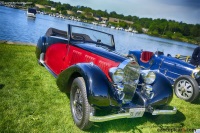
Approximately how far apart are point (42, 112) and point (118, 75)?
5.43 feet

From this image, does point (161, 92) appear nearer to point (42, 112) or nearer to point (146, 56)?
point (42, 112)

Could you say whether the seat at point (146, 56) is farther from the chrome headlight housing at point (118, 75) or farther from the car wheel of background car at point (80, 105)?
the car wheel of background car at point (80, 105)

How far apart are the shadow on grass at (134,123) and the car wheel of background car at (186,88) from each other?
1.62 m

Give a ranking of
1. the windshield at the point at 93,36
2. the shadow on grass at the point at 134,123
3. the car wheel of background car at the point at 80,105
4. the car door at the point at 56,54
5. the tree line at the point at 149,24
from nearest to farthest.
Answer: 1. the car wheel of background car at the point at 80,105
2. the shadow on grass at the point at 134,123
3. the car door at the point at 56,54
4. the windshield at the point at 93,36
5. the tree line at the point at 149,24

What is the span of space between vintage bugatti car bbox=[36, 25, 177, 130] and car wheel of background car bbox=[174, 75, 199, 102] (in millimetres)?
2591

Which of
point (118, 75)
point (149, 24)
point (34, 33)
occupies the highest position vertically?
point (149, 24)

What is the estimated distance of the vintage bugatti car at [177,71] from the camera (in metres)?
6.08

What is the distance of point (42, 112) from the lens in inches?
139

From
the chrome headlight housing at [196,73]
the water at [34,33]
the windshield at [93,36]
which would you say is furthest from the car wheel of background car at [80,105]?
the water at [34,33]

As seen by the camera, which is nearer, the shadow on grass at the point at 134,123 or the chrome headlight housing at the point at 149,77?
the shadow on grass at the point at 134,123

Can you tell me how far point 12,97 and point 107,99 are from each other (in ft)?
7.03

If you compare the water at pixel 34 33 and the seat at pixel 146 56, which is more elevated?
the seat at pixel 146 56

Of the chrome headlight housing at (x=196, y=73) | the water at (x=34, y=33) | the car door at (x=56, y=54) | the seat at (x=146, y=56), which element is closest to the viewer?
the car door at (x=56, y=54)

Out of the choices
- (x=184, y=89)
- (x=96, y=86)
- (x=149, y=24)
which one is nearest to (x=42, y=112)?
(x=96, y=86)
